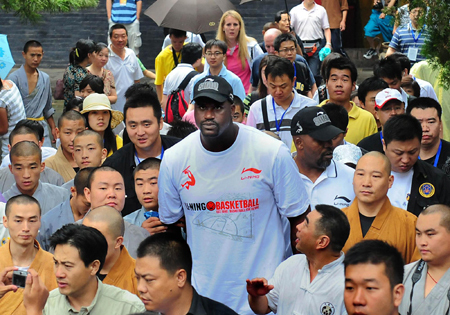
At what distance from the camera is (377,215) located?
15.9 feet

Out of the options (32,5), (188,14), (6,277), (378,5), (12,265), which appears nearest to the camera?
(6,277)

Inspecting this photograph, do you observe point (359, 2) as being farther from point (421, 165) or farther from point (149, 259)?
point (149, 259)

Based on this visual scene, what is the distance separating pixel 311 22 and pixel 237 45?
236cm

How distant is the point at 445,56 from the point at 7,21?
1202cm

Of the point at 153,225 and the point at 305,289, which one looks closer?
the point at 305,289

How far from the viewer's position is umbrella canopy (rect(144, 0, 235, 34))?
33.4 feet

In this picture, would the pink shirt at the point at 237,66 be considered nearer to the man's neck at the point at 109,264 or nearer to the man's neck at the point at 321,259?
the man's neck at the point at 109,264

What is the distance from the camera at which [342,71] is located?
720cm

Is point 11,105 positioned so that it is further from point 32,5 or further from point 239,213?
point 239,213

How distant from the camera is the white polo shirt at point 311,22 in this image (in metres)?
11.9

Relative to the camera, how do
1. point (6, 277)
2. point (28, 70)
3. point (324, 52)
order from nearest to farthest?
point (6, 277), point (28, 70), point (324, 52)

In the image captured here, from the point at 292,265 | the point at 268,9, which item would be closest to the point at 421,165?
the point at 292,265

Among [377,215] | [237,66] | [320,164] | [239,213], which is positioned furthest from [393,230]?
[237,66]

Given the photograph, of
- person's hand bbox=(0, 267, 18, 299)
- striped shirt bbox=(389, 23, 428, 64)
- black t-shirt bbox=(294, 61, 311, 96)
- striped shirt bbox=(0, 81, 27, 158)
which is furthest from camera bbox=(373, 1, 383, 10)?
person's hand bbox=(0, 267, 18, 299)
